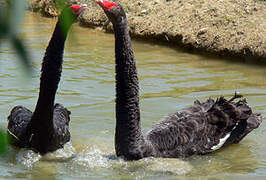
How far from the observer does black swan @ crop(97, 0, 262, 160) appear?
3969 mm

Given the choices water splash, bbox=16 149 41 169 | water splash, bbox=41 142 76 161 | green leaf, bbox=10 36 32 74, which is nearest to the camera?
green leaf, bbox=10 36 32 74

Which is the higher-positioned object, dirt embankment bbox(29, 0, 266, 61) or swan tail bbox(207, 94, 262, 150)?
dirt embankment bbox(29, 0, 266, 61)

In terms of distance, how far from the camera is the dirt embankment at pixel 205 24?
807 cm

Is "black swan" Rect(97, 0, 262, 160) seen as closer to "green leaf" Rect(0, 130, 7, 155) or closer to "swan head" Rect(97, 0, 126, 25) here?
"swan head" Rect(97, 0, 126, 25)

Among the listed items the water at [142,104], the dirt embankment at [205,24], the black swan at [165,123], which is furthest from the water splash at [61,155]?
the dirt embankment at [205,24]

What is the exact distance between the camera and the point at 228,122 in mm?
4777

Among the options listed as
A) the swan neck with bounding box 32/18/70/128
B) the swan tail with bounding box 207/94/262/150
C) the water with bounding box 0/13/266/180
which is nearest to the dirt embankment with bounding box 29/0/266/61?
the water with bounding box 0/13/266/180

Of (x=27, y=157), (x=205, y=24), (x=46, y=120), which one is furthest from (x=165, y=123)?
(x=205, y=24)

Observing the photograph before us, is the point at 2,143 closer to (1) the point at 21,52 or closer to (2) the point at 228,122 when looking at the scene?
(1) the point at 21,52

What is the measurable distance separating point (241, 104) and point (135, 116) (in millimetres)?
1401

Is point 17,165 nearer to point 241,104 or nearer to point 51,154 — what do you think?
point 51,154

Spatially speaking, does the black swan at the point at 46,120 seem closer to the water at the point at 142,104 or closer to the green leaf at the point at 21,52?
the water at the point at 142,104

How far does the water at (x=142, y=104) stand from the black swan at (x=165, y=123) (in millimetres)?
113

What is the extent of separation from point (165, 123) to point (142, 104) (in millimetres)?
1422
